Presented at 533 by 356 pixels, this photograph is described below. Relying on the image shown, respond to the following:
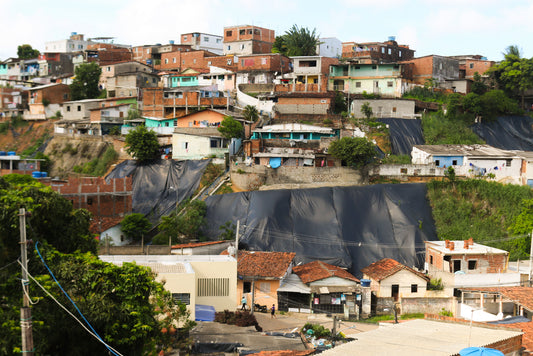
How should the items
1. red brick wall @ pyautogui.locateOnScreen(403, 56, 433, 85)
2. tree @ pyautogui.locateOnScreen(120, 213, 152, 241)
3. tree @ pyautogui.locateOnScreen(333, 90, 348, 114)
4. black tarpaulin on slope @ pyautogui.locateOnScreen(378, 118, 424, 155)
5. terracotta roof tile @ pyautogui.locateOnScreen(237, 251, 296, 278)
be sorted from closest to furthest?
terracotta roof tile @ pyautogui.locateOnScreen(237, 251, 296, 278), tree @ pyautogui.locateOnScreen(120, 213, 152, 241), black tarpaulin on slope @ pyautogui.locateOnScreen(378, 118, 424, 155), tree @ pyautogui.locateOnScreen(333, 90, 348, 114), red brick wall @ pyautogui.locateOnScreen(403, 56, 433, 85)

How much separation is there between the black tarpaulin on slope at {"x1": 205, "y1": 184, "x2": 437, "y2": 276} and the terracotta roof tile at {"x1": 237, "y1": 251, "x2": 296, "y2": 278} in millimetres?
3379

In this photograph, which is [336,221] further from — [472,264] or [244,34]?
[244,34]

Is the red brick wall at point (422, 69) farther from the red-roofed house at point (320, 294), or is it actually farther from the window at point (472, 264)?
the red-roofed house at point (320, 294)

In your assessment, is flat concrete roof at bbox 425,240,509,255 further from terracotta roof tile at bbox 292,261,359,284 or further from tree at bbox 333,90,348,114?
tree at bbox 333,90,348,114

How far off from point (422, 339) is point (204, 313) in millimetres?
8991

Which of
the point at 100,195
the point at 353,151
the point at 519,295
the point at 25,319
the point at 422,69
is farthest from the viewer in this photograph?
the point at 422,69

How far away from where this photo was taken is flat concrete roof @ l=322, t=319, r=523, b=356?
10.0 metres

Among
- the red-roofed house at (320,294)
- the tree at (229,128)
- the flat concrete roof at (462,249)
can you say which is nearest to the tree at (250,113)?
the tree at (229,128)

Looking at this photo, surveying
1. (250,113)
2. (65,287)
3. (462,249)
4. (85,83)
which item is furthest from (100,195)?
(85,83)

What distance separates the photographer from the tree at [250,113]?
1562 inches

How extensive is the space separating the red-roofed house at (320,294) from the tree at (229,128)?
13662 millimetres

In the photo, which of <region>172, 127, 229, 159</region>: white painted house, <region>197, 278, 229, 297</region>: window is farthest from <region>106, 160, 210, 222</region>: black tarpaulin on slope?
<region>197, 278, 229, 297</region>: window

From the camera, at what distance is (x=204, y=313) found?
18469 mm

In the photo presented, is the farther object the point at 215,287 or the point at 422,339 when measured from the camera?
the point at 215,287
